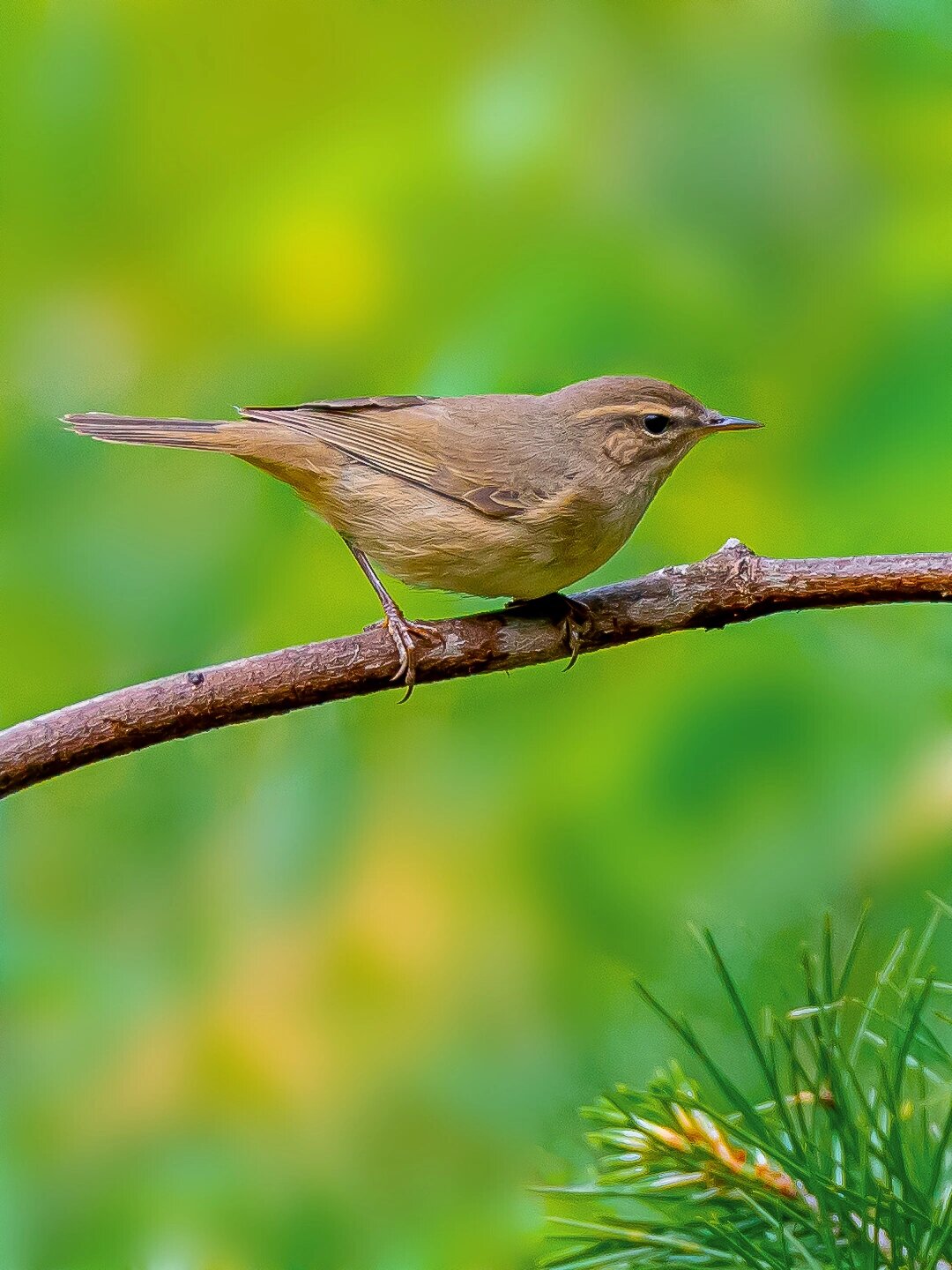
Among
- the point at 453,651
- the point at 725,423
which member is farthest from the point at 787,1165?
the point at 725,423

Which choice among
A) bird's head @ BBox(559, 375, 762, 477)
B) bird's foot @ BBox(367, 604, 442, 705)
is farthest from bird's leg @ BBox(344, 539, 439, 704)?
bird's head @ BBox(559, 375, 762, 477)

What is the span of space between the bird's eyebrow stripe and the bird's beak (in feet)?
0.12

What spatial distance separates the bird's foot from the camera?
85 cm

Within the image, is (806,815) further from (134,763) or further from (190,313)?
(190,313)

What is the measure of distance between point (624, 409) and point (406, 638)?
1.15ft

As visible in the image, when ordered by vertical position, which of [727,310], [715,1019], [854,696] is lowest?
[715,1019]

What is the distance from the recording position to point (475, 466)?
114 centimetres

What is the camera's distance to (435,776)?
1.21m

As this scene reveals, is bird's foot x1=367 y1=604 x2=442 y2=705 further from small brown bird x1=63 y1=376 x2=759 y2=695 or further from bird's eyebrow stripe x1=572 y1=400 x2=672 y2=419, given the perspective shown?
bird's eyebrow stripe x1=572 y1=400 x2=672 y2=419

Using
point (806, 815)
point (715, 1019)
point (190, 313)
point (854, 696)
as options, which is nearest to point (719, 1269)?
point (715, 1019)

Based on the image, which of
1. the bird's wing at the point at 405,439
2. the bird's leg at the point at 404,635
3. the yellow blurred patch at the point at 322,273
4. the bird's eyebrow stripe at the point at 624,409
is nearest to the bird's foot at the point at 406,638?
the bird's leg at the point at 404,635

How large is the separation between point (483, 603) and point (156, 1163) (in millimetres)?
602

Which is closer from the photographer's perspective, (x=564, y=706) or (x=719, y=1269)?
(x=719, y=1269)

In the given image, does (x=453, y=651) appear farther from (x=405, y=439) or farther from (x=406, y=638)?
(x=405, y=439)
